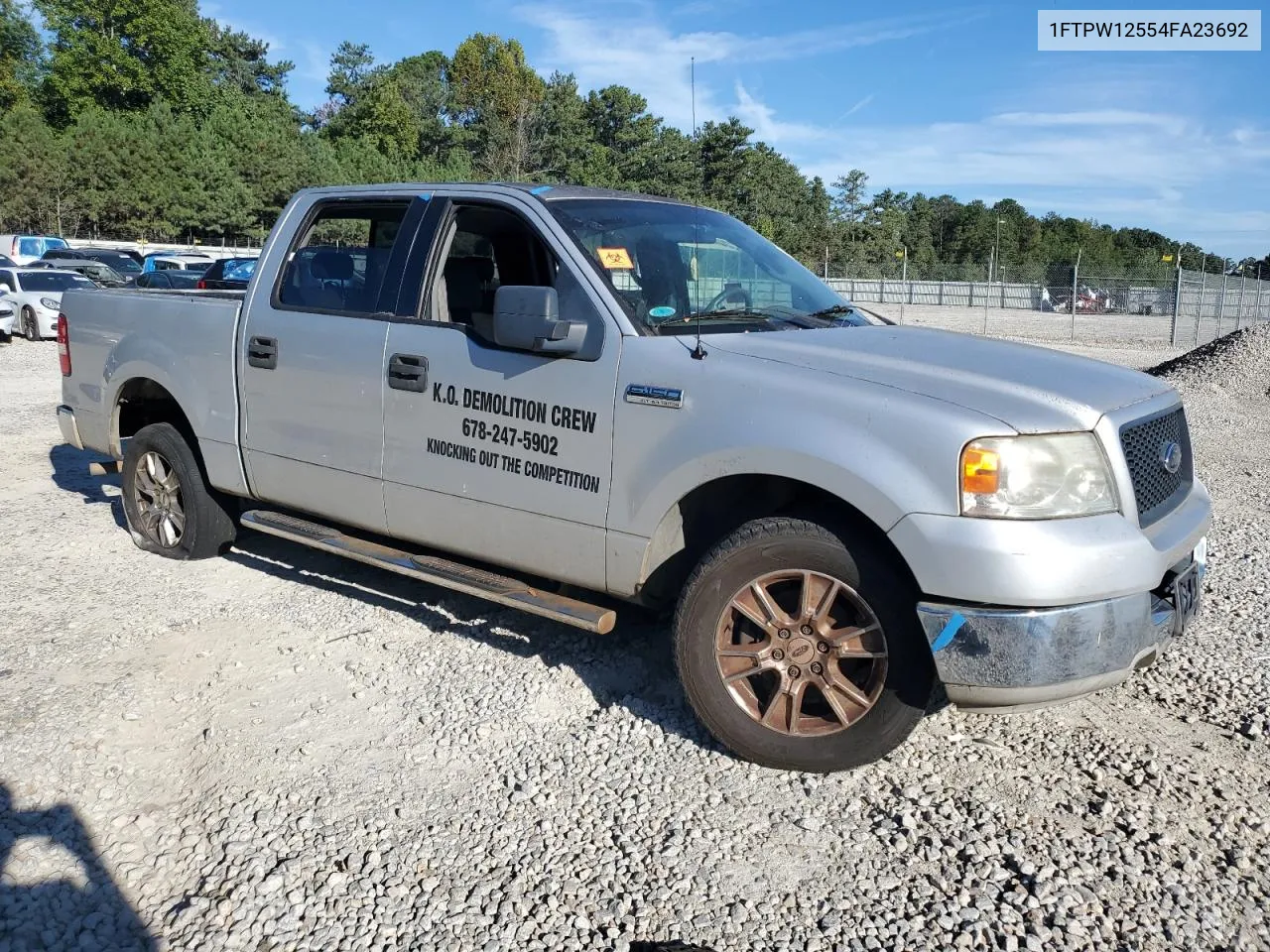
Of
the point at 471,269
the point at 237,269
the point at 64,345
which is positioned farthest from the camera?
the point at 237,269

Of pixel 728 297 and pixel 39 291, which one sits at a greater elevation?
pixel 39 291

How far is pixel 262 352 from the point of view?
5.10 metres

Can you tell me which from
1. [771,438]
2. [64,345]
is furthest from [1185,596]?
[64,345]

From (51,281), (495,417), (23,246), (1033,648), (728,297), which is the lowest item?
(1033,648)

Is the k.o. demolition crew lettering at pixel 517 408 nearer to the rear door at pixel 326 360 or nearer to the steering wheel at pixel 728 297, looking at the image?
the rear door at pixel 326 360

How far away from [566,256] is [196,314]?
8.03 feet

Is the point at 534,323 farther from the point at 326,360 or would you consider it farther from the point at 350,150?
the point at 350,150

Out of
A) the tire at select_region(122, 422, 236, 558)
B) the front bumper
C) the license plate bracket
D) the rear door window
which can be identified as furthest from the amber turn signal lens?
the tire at select_region(122, 422, 236, 558)

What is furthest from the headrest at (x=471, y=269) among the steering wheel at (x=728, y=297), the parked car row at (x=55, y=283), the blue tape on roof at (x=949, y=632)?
the parked car row at (x=55, y=283)

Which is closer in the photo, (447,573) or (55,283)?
(447,573)

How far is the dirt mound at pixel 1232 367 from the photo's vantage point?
13684 mm

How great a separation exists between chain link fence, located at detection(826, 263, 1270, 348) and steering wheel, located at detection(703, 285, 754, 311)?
25232 mm

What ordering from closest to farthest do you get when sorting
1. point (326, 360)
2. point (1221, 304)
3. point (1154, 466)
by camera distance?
point (1154, 466) < point (326, 360) < point (1221, 304)

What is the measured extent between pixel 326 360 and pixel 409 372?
0.57 metres
